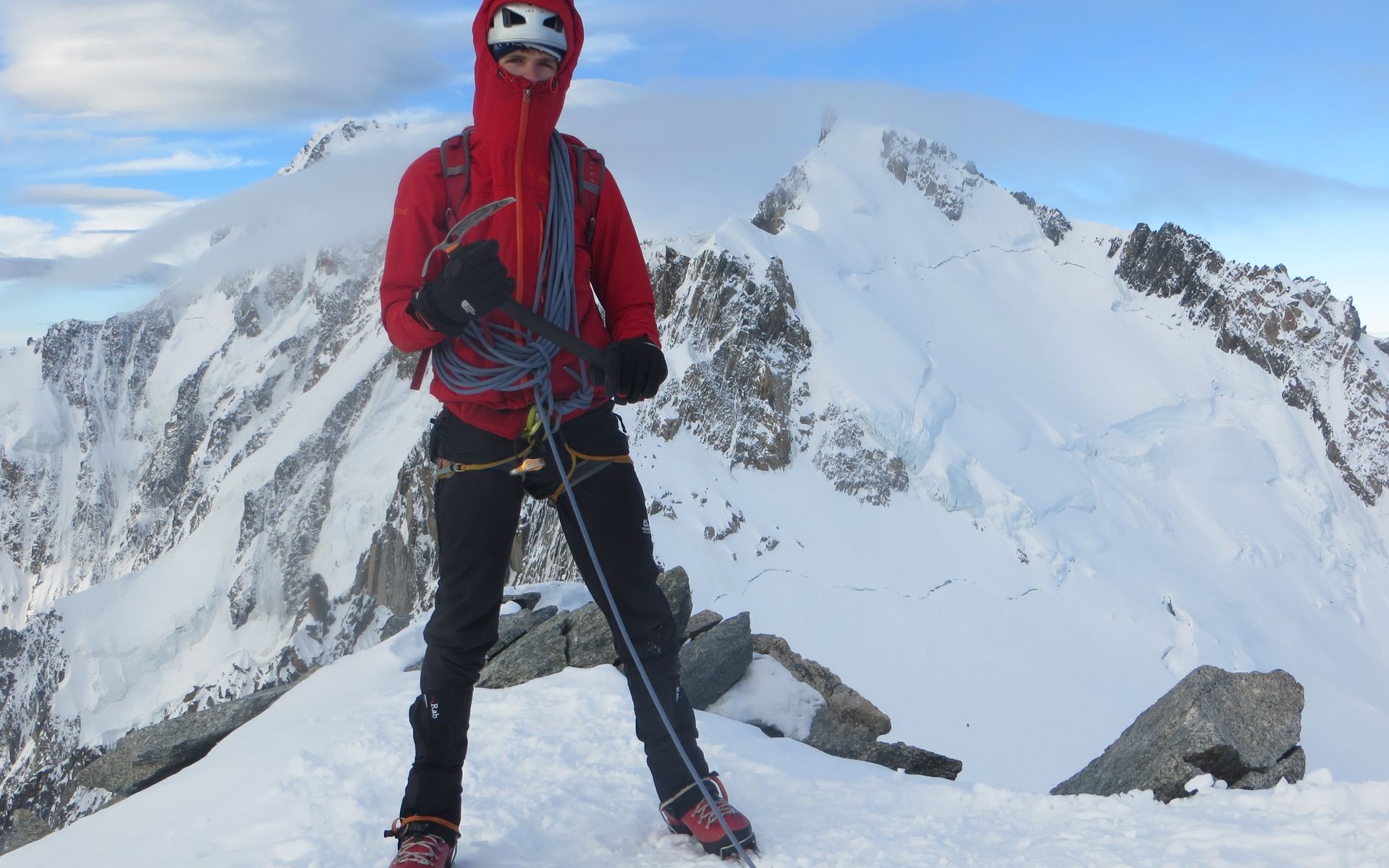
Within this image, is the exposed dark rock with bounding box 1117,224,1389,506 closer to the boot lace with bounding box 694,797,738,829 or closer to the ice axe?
the boot lace with bounding box 694,797,738,829

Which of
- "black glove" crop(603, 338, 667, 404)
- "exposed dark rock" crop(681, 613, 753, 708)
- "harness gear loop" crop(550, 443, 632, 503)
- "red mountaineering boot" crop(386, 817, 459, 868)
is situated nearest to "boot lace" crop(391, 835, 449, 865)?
"red mountaineering boot" crop(386, 817, 459, 868)

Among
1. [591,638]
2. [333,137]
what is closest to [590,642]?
[591,638]

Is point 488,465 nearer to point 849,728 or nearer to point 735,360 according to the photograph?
point 849,728

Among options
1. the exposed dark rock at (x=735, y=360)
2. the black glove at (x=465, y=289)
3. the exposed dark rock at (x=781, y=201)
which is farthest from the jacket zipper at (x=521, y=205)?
the exposed dark rock at (x=781, y=201)

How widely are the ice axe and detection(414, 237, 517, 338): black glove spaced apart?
0.08 m

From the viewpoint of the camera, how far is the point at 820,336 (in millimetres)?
51562

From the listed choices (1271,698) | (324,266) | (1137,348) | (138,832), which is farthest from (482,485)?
(324,266)

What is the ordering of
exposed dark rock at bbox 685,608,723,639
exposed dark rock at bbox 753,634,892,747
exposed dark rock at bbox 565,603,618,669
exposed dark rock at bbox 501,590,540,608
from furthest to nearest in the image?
exposed dark rock at bbox 501,590,540,608 < exposed dark rock at bbox 685,608,723,639 < exposed dark rock at bbox 753,634,892,747 < exposed dark rock at bbox 565,603,618,669

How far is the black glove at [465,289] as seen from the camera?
3344 millimetres

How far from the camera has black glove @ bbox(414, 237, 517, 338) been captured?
3.34 metres

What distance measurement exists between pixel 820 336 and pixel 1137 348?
19628 millimetres

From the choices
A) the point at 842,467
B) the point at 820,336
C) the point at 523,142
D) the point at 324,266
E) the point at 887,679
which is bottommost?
the point at 887,679

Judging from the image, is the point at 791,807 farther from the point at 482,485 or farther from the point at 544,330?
the point at 544,330

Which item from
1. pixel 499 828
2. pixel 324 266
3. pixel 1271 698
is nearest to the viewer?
pixel 499 828
